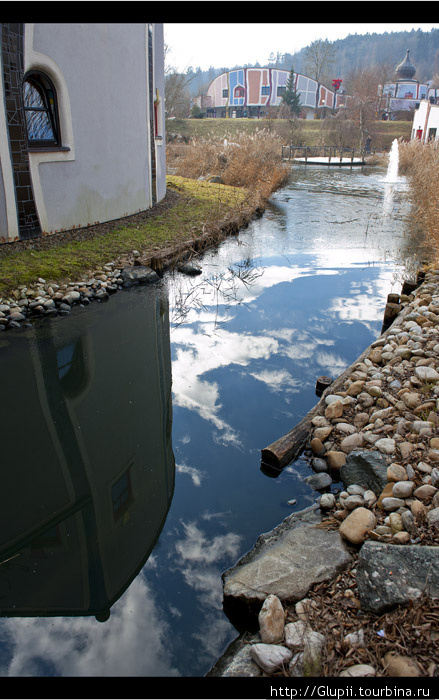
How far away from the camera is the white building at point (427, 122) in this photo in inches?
1150

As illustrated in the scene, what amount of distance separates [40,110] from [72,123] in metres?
0.60

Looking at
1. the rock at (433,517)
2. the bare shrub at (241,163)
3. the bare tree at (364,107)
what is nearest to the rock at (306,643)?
the rock at (433,517)

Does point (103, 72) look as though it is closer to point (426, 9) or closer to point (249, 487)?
point (249, 487)

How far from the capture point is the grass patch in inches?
271

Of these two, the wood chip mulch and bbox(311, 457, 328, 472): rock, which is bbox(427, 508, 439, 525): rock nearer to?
the wood chip mulch

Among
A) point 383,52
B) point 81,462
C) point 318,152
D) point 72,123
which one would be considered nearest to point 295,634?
point 81,462

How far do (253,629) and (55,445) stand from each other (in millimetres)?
2382

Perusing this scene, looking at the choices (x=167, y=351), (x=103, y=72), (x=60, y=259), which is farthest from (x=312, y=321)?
(x=103, y=72)

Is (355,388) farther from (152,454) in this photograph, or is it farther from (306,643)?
(306,643)

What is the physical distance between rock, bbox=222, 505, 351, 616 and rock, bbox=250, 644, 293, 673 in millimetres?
348

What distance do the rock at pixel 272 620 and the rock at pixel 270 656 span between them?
92 mm

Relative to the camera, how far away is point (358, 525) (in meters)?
2.84

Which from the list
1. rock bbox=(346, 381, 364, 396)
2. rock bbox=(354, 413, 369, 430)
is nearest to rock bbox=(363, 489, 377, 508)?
rock bbox=(354, 413, 369, 430)

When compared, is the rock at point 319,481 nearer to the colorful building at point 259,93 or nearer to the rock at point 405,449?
the rock at point 405,449
